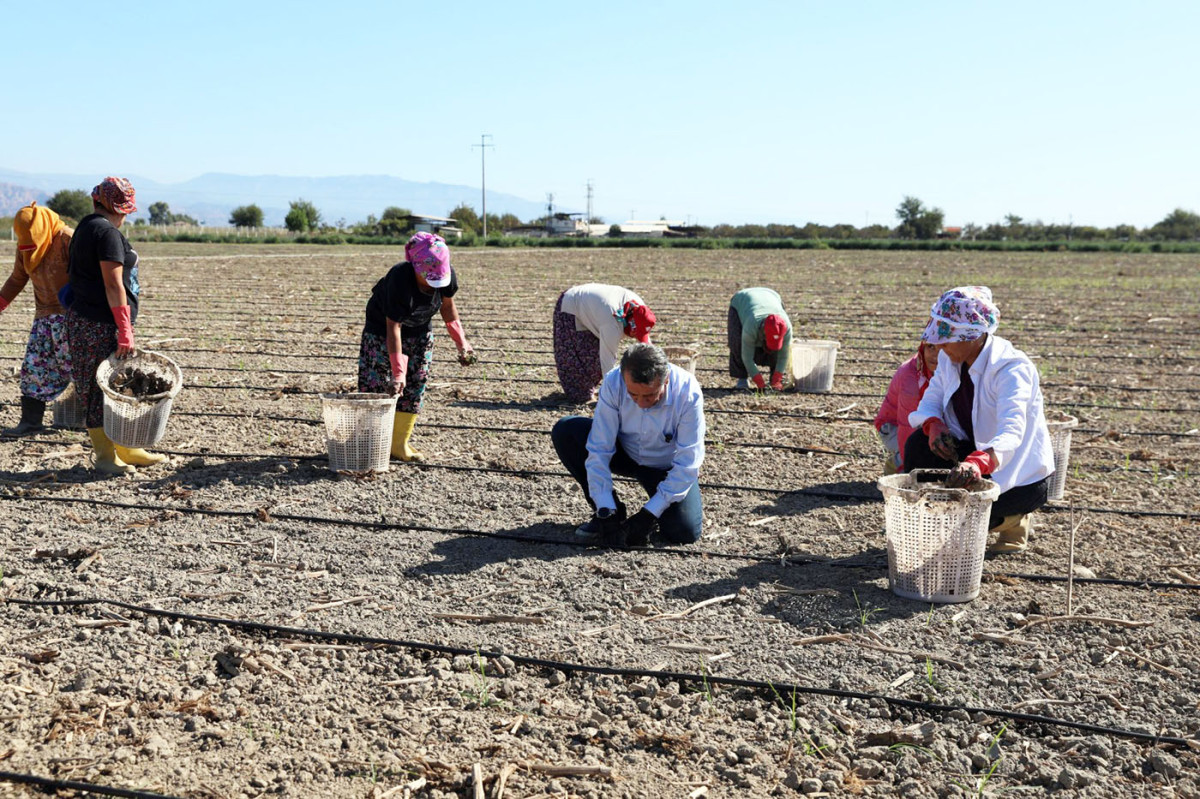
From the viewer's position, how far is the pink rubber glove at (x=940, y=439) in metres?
4.36

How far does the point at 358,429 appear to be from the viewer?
5621mm

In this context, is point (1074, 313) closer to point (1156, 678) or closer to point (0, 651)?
point (1156, 678)

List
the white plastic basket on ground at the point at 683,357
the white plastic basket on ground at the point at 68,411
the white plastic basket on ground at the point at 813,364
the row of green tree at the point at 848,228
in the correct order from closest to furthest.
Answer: the white plastic basket on ground at the point at 68,411 → the white plastic basket on ground at the point at 683,357 → the white plastic basket on ground at the point at 813,364 → the row of green tree at the point at 848,228

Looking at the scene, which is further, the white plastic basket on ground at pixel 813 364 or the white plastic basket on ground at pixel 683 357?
the white plastic basket on ground at pixel 813 364

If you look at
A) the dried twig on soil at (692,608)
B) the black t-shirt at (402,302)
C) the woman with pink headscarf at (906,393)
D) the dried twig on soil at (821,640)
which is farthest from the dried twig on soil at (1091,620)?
the black t-shirt at (402,302)

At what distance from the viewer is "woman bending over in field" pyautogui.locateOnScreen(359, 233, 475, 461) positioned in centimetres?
552

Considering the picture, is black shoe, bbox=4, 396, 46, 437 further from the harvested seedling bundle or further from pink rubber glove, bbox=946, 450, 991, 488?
pink rubber glove, bbox=946, 450, 991, 488

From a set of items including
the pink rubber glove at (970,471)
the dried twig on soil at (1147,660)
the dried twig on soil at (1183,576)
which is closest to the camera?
the dried twig on soil at (1147,660)

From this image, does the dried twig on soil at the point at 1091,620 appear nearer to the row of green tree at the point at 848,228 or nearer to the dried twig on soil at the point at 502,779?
the dried twig on soil at the point at 502,779

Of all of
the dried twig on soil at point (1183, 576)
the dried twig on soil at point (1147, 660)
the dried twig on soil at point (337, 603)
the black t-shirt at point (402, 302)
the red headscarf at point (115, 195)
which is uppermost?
the red headscarf at point (115, 195)

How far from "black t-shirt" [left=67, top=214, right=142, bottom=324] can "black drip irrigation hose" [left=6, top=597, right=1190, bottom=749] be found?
1958 mm

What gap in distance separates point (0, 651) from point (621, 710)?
2.05 m

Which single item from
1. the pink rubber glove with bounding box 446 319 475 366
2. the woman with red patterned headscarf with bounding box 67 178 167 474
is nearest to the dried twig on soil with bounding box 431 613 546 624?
the pink rubber glove with bounding box 446 319 475 366

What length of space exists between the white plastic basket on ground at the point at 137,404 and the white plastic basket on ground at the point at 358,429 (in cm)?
91
